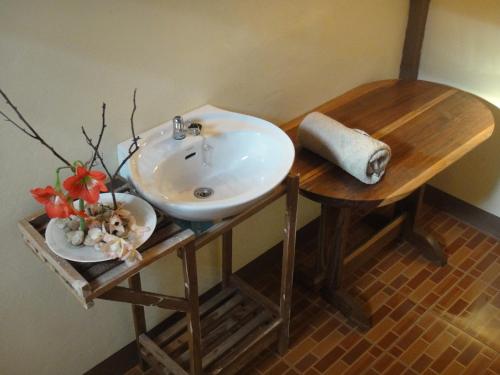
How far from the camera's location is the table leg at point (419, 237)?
2.60 m

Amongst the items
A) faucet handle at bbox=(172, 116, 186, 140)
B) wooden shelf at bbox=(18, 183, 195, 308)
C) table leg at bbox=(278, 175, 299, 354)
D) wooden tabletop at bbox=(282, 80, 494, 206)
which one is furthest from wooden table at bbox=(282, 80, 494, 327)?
wooden shelf at bbox=(18, 183, 195, 308)

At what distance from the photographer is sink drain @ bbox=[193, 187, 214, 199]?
1768mm

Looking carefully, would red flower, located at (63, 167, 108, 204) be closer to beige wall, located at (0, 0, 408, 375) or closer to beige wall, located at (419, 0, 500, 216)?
beige wall, located at (0, 0, 408, 375)

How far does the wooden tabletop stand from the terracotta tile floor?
71 centimetres

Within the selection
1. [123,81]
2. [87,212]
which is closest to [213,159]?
[123,81]

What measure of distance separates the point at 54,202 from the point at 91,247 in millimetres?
157

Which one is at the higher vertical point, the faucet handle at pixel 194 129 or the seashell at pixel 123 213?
the faucet handle at pixel 194 129

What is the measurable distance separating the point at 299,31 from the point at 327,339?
123cm

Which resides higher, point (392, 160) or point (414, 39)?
point (414, 39)

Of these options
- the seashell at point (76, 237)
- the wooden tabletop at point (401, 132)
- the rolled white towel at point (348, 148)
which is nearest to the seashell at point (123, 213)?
the seashell at point (76, 237)

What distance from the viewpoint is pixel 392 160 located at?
2053 millimetres

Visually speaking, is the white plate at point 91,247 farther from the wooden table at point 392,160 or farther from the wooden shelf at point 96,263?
the wooden table at point 392,160

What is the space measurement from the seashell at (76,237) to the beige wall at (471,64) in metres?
1.94

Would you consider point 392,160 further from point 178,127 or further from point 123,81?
point 123,81
